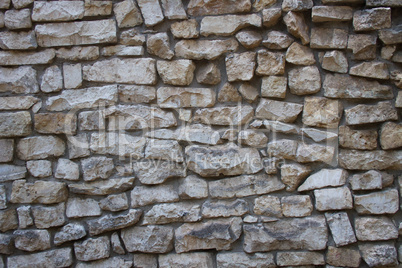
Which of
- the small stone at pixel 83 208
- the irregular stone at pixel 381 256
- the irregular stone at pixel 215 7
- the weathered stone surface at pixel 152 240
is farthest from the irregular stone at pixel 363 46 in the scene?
the small stone at pixel 83 208

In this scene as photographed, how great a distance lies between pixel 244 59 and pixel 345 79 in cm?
58

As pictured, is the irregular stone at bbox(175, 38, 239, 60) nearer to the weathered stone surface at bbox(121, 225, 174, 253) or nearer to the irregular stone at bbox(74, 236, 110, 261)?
the weathered stone surface at bbox(121, 225, 174, 253)

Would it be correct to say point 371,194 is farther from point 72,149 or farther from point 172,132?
point 72,149

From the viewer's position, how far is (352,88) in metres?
1.85

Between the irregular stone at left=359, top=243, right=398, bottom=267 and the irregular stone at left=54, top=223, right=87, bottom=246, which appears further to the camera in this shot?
the irregular stone at left=54, top=223, right=87, bottom=246

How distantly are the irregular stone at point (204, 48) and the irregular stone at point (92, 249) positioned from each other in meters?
1.21

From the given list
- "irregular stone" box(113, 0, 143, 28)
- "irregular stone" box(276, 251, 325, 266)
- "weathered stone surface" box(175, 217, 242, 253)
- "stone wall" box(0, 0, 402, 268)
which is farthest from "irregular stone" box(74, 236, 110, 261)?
"irregular stone" box(113, 0, 143, 28)

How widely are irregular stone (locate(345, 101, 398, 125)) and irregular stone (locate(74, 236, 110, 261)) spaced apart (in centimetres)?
160

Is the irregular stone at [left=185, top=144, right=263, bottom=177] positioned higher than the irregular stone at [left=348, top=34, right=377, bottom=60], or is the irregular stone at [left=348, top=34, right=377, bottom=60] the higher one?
the irregular stone at [left=348, top=34, right=377, bottom=60]

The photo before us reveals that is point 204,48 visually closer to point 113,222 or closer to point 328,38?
point 328,38

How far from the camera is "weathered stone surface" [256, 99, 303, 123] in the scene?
6.21ft

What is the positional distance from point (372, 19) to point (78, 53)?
168cm

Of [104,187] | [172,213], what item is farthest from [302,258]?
[104,187]

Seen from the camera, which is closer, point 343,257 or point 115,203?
point 343,257
